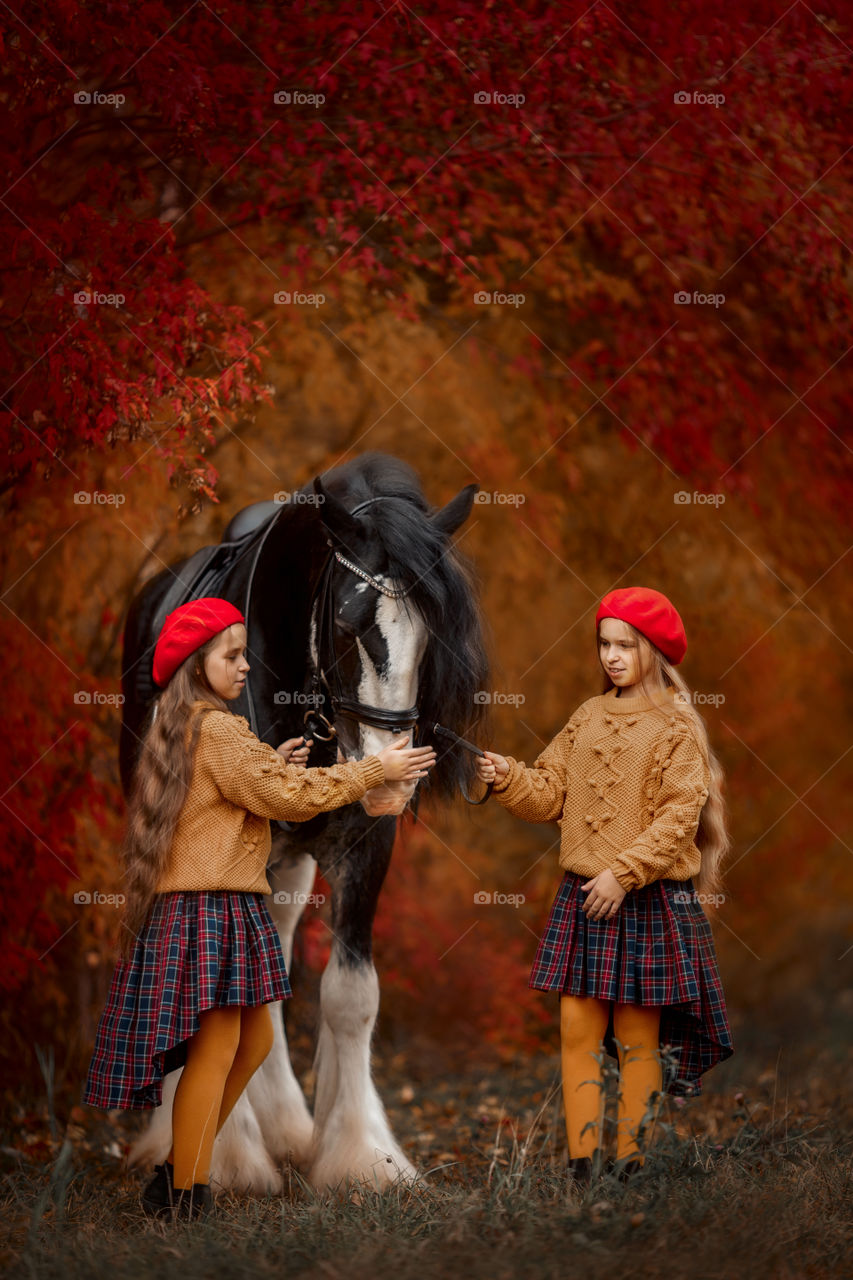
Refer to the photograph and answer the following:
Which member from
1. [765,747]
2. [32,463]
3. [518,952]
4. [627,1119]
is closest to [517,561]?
[765,747]

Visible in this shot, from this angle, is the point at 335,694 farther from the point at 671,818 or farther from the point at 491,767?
the point at 671,818

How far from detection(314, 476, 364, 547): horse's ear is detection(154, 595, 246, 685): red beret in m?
0.39

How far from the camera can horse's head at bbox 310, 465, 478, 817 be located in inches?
126

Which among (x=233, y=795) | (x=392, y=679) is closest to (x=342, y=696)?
(x=392, y=679)

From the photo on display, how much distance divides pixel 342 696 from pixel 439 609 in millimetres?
352

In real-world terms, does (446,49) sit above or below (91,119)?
above

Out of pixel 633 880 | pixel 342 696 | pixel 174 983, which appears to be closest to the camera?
pixel 174 983

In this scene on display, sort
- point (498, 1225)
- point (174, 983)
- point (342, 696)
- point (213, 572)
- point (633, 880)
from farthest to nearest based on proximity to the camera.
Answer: point (213, 572), point (342, 696), point (633, 880), point (174, 983), point (498, 1225)

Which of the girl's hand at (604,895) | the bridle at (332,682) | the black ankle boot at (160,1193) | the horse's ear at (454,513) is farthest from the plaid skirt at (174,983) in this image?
the horse's ear at (454,513)

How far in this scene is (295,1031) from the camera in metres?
5.62

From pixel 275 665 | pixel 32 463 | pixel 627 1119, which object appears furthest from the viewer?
pixel 32 463

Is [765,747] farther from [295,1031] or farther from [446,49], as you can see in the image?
[446,49]

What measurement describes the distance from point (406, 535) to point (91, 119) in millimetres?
2229

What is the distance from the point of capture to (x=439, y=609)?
3.23 m
